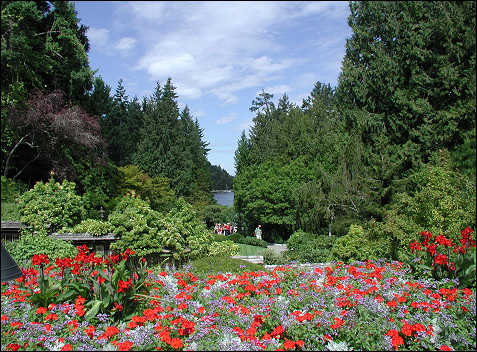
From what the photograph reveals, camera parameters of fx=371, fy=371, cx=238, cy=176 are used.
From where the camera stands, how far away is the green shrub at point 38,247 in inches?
312

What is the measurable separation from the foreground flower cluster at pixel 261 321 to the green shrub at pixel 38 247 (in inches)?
154

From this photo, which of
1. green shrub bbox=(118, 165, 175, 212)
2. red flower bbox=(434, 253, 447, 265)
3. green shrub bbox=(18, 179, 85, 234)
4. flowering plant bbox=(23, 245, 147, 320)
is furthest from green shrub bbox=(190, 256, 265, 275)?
green shrub bbox=(118, 165, 175, 212)

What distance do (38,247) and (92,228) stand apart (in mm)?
1424

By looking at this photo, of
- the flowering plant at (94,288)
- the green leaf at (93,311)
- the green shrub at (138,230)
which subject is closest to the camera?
the green leaf at (93,311)

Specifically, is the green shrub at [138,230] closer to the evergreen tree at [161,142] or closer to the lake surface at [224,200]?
the evergreen tree at [161,142]

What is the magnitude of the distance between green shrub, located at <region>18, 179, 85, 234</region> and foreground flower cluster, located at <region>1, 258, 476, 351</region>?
4.83 metres

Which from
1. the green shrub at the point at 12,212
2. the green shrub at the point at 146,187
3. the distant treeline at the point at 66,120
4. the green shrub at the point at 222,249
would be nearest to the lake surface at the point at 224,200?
the distant treeline at the point at 66,120

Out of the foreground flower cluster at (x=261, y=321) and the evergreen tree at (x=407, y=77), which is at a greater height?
the evergreen tree at (x=407, y=77)

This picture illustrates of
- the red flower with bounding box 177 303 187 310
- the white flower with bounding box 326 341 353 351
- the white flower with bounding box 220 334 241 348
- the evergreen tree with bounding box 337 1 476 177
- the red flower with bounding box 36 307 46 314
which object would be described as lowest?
the white flower with bounding box 326 341 353 351

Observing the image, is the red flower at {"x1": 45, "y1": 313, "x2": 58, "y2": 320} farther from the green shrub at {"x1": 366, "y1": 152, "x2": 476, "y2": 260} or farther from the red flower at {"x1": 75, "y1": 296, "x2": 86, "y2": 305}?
the green shrub at {"x1": 366, "y1": 152, "x2": 476, "y2": 260}

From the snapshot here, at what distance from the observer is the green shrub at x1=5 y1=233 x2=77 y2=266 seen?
793 cm

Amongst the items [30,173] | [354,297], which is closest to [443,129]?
[354,297]

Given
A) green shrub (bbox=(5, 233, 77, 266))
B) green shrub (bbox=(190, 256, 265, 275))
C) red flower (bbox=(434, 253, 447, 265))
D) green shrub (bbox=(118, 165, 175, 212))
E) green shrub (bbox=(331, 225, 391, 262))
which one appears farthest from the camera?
green shrub (bbox=(118, 165, 175, 212))

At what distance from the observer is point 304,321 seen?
3818 mm
